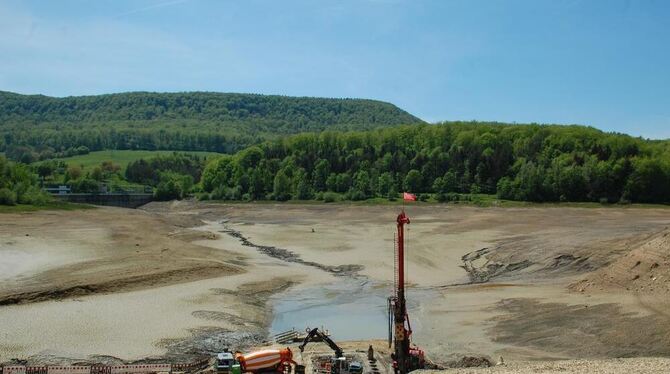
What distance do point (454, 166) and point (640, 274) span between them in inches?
3752

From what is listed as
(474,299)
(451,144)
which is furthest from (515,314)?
(451,144)

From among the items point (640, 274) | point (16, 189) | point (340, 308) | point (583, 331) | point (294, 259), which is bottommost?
point (340, 308)

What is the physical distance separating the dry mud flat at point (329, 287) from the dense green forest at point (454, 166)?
33.1 meters

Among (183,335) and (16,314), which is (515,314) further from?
(16,314)

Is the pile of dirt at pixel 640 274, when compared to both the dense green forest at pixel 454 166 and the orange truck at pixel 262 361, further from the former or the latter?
the dense green forest at pixel 454 166

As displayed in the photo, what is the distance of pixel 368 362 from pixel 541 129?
121 metres

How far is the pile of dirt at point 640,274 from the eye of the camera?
1436 inches

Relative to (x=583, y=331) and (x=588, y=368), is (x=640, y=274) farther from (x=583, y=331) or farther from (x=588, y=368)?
(x=588, y=368)

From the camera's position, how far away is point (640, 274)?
38188 millimetres

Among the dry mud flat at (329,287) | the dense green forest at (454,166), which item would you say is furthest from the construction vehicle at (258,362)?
the dense green forest at (454,166)

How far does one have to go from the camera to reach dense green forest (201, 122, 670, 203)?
366ft

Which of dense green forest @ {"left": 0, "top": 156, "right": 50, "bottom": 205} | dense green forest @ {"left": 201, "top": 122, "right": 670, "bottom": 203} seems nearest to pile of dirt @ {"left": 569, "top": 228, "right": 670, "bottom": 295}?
dense green forest @ {"left": 201, "top": 122, "right": 670, "bottom": 203}

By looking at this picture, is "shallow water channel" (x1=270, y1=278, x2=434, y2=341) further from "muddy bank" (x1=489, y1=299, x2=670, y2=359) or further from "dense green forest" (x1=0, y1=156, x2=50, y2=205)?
"dense green forest" (x1=0, y1=156, x2=50, y2=205)

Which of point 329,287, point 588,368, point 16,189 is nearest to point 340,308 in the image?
point 329,287
